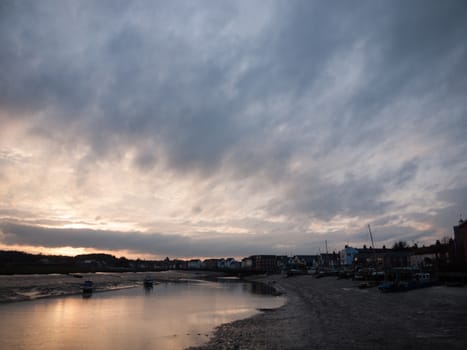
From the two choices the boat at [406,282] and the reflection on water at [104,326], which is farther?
the boat at [406,282]

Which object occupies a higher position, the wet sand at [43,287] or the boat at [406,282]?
the boat at [406,282]

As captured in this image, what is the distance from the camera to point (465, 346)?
62.8ft

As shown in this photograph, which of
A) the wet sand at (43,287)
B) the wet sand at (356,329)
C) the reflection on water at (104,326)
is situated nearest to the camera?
the wet sand at (356,329)

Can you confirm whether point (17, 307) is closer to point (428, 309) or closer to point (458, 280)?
point (428, 309)

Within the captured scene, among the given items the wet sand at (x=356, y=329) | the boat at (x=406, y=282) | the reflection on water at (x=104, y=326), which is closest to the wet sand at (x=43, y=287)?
the reflection on water at (x=104, y=326)

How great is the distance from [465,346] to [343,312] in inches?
→ 644

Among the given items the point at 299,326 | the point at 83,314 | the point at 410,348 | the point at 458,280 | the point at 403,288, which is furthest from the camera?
the point at 458,280

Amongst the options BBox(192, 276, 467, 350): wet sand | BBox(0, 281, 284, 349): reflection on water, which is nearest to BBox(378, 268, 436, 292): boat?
BBox(192, 276, 467, 350): wet sand

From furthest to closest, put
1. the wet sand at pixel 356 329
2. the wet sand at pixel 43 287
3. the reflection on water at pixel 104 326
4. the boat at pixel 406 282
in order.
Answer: the wet sand at pixel 43 287
the boat at pixel 406 282
the reflection on water at pixel 104 326
the wet sand at pixel 356 329

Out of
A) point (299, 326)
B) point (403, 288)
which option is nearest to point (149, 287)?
point (403, 288)

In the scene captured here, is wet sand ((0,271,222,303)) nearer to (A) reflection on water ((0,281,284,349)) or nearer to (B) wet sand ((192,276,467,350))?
(A) reflection on water ((0,281,284,349))

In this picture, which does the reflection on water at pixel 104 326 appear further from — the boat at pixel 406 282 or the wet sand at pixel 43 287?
the boat at pixel 406 282

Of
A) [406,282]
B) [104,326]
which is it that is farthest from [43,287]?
[406,282]

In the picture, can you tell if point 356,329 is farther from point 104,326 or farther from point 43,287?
point 43,287
